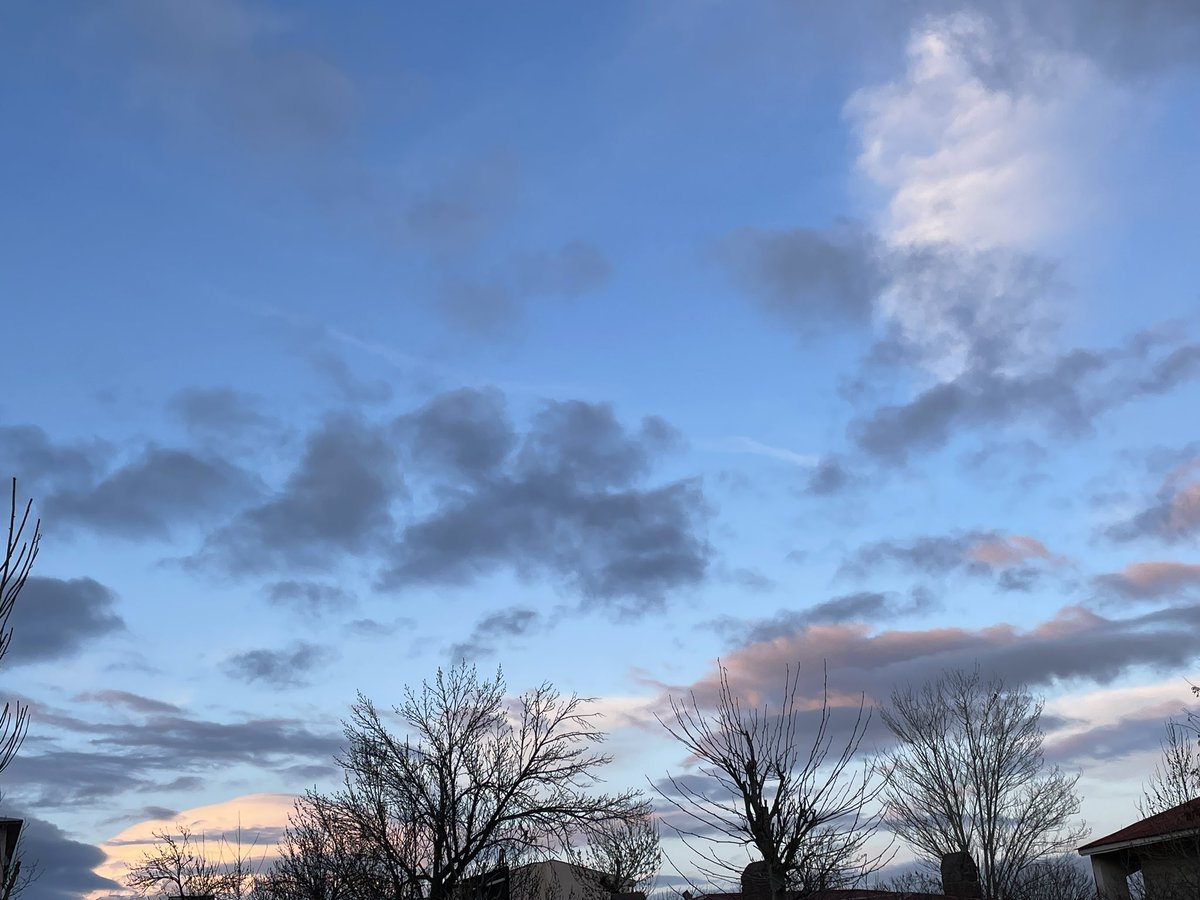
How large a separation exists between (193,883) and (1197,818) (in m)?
44.7

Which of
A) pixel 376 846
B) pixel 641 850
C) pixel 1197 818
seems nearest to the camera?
pixel 1197 818

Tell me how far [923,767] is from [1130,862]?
16038 millimetres

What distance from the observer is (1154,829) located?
33.6 metres

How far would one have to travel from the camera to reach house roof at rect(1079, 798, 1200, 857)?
31.2m

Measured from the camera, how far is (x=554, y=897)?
158 feet

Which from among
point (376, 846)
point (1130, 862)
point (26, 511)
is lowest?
point (1130, 862)

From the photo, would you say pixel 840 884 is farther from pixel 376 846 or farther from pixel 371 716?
pixel 371 716

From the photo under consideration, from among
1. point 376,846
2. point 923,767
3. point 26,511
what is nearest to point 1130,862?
point 923,767

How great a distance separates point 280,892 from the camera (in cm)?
4031

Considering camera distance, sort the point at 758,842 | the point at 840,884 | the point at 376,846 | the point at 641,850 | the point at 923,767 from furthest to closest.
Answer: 1. the point at 641,850
2. the point at 923,767
3. the point at 376,846
4. the point at 840,884
5. the point at 758,842

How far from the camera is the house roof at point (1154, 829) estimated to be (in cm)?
3117

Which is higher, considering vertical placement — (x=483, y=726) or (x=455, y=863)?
(x=483, y=726)

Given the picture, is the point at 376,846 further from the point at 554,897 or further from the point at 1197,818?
the point at 1197,818

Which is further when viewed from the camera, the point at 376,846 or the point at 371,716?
the point at 371,716
